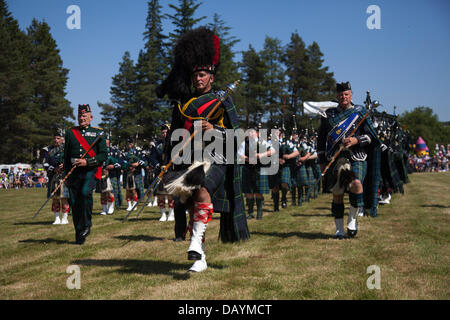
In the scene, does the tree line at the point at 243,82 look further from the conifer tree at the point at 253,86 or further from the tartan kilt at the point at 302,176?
the tartan kilt at the point at 302,176

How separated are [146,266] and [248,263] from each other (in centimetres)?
132

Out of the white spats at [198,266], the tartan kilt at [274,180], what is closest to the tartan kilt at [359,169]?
the white spats at [198,266]

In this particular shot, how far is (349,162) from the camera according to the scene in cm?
712

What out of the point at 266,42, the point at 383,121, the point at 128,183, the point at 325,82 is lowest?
the point at 128,183

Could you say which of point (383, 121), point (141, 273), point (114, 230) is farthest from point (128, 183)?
point (141, 273)

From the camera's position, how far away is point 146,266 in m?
5.46

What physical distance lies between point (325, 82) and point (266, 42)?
438 inches

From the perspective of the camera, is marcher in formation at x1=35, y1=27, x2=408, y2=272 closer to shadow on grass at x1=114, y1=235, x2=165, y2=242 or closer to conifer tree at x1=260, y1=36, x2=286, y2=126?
A: shadow on grass at x1=114, y1=235, x2=165, y2=242

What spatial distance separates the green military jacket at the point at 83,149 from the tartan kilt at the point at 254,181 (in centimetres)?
403

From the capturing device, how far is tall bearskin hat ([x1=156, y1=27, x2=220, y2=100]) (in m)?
5.18

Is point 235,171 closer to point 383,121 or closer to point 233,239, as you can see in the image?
point 233,239

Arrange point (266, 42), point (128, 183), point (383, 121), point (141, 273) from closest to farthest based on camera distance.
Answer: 1. point (141, 273)
2. point (383, 121)
3. point (128, 183)
4. point (266, 42)

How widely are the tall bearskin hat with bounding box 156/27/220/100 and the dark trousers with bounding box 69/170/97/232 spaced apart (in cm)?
286

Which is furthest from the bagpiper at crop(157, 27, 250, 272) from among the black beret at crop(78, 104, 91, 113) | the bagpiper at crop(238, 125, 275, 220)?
the bagpiper at crop(238, 125, 275, 220)
